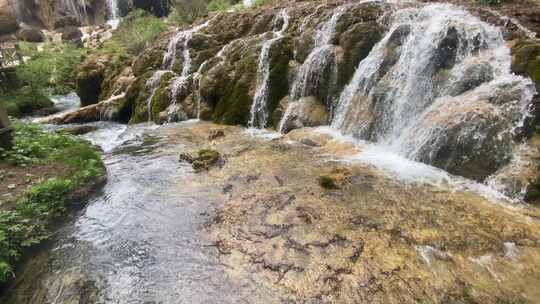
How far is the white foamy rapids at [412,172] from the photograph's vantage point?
616 cm

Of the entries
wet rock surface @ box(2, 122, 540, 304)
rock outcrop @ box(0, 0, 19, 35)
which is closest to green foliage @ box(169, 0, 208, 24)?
A: wet rock surface @ box(2, 122, 540, 304)

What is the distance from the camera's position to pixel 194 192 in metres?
6.86

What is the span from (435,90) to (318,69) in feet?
12.7

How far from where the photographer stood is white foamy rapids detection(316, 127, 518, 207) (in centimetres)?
616

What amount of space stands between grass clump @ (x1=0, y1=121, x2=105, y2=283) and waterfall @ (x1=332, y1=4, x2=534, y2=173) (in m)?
6.69

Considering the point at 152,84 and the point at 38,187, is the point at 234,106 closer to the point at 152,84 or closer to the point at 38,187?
the point at 152,84

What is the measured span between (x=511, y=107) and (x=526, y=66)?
107 cm

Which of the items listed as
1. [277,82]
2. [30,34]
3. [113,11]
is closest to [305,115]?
[277,82]

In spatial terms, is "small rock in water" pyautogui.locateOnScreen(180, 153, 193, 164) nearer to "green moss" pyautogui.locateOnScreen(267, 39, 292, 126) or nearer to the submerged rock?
the submerged rock

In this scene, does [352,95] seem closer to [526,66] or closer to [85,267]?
[526,66]

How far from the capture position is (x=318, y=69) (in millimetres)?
10961

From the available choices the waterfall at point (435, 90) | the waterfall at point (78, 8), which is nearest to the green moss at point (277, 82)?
the waterfall at point (435, 90)

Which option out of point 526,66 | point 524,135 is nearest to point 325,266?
point 524,135

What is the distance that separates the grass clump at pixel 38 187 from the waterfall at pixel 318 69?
575 cm
